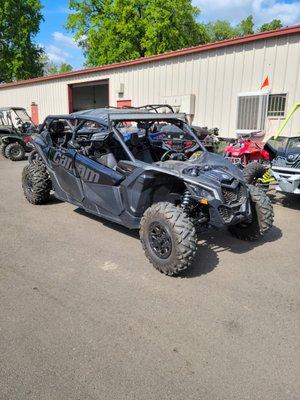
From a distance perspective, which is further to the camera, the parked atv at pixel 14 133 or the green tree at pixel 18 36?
the green tree at pixel 18 36

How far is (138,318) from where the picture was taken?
3396 mm

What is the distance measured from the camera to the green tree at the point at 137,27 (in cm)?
3197

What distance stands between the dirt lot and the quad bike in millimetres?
1335

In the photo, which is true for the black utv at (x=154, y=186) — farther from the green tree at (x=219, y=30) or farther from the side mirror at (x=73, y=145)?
the green tree at (x=219, y=30)

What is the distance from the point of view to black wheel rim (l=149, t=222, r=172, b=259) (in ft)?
13.7

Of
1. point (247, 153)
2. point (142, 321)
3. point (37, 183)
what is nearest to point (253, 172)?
point (247, 153)

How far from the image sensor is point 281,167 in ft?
21.6

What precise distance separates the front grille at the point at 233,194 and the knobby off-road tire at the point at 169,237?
1.92 feet

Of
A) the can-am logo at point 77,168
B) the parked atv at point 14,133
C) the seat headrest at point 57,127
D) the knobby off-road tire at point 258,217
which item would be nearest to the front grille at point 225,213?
the knobby off-road tire at point 258,217

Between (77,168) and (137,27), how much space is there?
101 feet

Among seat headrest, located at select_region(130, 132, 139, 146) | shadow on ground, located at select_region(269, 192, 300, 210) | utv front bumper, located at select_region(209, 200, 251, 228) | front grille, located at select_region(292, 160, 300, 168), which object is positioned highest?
seat headrest, located at select_region(130, 132, 139, 146)

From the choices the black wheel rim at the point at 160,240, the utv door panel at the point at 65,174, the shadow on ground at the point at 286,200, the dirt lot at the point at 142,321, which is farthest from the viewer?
the shadow on ground at the point at 286,200

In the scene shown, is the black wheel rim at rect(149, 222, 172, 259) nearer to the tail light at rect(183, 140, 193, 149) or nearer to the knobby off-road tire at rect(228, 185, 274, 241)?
the knobby off-road tire at rect(228, 185, 274, 241)

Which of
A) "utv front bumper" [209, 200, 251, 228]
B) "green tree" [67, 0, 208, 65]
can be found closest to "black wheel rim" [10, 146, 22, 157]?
"utv front bumper" [209, 200, 251, 228]
